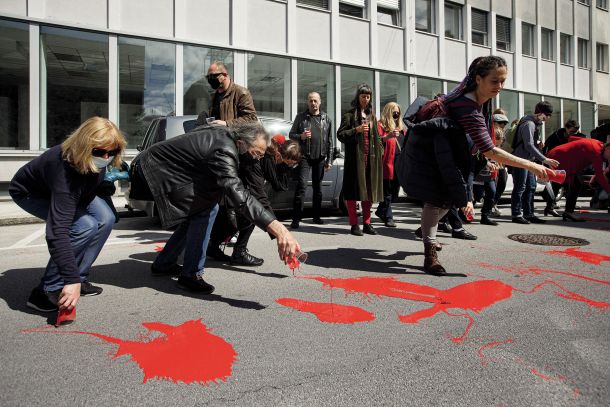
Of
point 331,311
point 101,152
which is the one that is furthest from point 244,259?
point 101,152

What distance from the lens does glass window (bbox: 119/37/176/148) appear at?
42.2 feet

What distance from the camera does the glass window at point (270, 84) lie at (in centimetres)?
1473

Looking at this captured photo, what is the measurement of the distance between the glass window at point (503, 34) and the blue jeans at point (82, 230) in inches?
Answer: 840

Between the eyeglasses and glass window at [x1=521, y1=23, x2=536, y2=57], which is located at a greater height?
glass window at [x1=521, y1=23, x2=536, y2=57]

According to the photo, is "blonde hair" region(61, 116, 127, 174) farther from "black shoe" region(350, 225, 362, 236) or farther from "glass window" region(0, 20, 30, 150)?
"glass window" region(0, 20, 30, 150)

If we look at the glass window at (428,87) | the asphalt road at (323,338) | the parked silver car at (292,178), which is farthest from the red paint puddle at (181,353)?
the glass window at (428,87)

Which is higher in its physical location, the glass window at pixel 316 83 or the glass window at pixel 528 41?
the glass window at pixel 528 41

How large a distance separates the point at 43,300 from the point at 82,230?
1.63 feet

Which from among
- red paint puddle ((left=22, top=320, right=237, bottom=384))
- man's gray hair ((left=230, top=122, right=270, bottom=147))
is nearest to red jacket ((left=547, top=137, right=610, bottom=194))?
man's gray hair ((left=230, top=122, right=270, bottom=147))

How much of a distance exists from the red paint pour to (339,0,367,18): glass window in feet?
48.3

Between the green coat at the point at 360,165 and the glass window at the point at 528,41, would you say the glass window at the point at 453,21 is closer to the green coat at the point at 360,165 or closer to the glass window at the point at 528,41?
the glass window at the point at 528,41

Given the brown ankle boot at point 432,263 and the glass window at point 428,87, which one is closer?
the brown ankle boot at point 432,263

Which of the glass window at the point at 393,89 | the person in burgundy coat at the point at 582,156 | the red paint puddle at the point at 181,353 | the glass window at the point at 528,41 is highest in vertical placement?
the glass window at the point at 528,41

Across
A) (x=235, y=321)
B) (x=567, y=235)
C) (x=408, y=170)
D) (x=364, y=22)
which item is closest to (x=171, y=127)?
(x=408, y=170)
